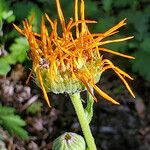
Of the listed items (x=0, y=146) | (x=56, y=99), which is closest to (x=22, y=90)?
(x=56, y=99)

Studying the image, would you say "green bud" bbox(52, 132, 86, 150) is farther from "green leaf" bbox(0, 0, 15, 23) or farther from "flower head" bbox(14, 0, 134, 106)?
"green leaf" bbox(0, 0, 15, 23)

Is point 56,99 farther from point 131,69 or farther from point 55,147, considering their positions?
point 55,147

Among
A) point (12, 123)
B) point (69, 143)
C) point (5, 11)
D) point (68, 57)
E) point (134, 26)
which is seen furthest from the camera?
point (134, 26)

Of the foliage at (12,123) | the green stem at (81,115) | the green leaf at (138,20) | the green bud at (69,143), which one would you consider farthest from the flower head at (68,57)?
the green leaf at (138,20)

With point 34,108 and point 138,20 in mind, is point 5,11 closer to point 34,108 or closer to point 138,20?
point 34,108

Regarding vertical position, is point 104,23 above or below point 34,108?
above

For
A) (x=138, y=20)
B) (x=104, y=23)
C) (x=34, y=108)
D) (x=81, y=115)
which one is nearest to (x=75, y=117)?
(x=34, y=108)
